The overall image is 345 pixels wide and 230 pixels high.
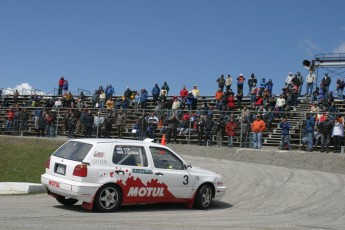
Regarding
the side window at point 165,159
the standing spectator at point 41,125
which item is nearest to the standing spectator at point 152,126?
the standing spectator at point 41,125

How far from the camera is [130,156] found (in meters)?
11.1

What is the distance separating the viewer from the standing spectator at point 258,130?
22.3 meters

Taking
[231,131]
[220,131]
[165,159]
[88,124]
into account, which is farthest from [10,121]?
[165,159]

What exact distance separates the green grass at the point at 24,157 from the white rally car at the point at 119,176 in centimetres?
538

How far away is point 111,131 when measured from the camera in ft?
87.5

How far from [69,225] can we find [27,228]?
750mm

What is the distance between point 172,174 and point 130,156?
1084mm

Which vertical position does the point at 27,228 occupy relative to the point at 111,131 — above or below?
below

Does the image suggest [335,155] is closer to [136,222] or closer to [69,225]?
[136,222]

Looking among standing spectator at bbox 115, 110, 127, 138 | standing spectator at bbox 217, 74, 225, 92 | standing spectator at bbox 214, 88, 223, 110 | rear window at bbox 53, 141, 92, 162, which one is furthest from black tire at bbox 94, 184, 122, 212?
standing spectator at bbox 217, 74, 225, 92

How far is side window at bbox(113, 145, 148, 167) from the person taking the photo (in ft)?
35.8

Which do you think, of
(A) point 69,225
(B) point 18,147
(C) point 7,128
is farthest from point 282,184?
(C) point 7,128

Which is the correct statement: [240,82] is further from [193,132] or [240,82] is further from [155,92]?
[193,132]

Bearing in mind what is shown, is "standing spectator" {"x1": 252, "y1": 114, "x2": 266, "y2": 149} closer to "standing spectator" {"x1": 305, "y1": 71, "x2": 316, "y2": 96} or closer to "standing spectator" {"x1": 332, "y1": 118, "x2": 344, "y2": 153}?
"standing spectator" {"x1": 332, "y1": 118, "x2": 344, "y2": 153}
